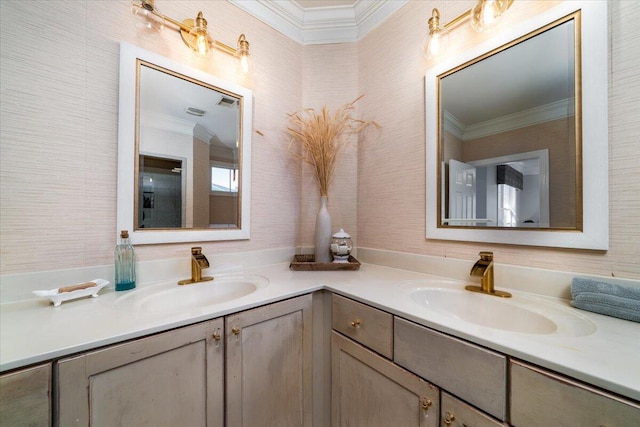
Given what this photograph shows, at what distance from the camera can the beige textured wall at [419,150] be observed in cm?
70

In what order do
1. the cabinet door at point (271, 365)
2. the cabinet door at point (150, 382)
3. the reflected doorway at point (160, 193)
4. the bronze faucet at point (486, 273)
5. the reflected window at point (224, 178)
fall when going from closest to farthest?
the cabinet door at point (150, 382) < the cabinet door at point (271, 365) < the bronze faucet at point (486, 273) < the reflected doorway at point (160, 193) < the reflected window at point (224, 178)

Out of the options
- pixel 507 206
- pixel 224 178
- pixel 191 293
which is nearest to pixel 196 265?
pixel 191 293

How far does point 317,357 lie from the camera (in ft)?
3.30

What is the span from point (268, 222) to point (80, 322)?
34.3 inches

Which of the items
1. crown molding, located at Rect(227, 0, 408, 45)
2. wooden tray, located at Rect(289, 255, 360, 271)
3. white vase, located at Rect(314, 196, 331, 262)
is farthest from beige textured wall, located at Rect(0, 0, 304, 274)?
white vase, located at Rect(314, 196, 331, 262)

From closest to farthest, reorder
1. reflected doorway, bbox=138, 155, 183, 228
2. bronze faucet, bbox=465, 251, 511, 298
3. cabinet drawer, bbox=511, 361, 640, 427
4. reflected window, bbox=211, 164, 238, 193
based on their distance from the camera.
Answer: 1. cabinet drawer, bbox=511, 361, 640, 427
2. bronze faucet, bbox=465, 251, 511, 298
3. reflected doorway, bbox=138, 155, 183, 228
4. reflected window, bbox=211, 164, 238, 193

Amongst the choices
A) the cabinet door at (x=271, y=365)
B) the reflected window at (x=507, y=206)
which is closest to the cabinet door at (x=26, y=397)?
the cabinet door at (x=271, y=365)

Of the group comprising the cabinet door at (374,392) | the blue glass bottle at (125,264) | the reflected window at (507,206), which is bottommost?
the cabinet door at (374,392)

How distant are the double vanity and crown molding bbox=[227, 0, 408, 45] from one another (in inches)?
58.1

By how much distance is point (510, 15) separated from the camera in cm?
93

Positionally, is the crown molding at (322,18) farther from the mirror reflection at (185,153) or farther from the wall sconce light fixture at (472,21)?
the mirror reflection at (185,153)

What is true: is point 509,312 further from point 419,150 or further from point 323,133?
point 323,133

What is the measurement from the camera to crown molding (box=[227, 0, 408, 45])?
53.1 inches

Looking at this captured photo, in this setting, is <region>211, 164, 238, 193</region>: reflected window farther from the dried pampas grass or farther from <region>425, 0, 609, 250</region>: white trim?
<region>425, 0, 609, 250</region>: white trim
